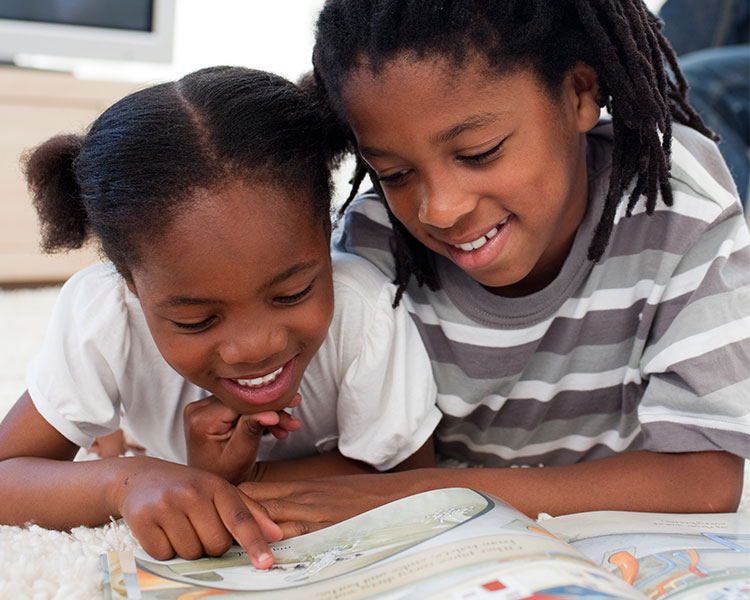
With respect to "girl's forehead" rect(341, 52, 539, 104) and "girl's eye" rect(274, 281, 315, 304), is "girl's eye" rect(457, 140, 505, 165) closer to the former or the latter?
"girl's forehead" rect(341, 52, 539, 104)

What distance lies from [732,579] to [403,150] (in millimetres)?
418

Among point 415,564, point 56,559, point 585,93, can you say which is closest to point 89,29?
point 585,93

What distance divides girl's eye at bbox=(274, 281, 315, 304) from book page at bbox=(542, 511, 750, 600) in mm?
282

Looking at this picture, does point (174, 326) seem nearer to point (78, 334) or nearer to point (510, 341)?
point (78, 334)

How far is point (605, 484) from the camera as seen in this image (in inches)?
31.3

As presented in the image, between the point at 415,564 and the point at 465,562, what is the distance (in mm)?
34

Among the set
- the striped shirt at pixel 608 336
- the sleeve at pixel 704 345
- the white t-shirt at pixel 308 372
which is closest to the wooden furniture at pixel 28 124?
the white t-shirt at pixel 308 372

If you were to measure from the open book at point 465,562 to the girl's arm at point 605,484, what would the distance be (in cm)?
6

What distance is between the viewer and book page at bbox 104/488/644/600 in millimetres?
490

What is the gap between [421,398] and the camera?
35.3 inches

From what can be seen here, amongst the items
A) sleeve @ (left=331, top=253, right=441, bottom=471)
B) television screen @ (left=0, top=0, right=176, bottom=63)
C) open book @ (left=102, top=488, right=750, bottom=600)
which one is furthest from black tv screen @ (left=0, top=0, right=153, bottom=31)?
open book @ (left=102, top=488, right=750, bottom=600)

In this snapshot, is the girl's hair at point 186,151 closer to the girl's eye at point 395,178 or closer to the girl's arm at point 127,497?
the girl's eye at point 395,178

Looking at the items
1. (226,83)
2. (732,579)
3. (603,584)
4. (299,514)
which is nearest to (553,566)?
(603,584)

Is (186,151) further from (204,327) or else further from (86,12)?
Answer: (86,12)
